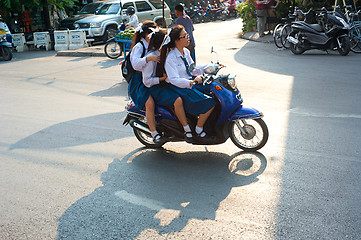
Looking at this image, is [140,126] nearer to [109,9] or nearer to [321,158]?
[321,158]

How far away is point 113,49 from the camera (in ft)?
51.9

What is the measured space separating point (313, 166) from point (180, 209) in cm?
180

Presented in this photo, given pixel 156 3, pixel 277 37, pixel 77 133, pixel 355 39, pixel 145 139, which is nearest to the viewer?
pixel 145 139

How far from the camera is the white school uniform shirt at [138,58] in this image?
5523mm

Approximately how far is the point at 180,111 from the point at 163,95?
0.29 meters

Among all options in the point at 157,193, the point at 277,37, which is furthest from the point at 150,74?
the point at 277,37

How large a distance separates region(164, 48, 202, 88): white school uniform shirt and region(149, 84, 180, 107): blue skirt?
0.41ft

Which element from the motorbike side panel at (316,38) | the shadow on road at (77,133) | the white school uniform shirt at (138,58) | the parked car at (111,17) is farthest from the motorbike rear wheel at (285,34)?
the white school uniform shirt at (138,58)

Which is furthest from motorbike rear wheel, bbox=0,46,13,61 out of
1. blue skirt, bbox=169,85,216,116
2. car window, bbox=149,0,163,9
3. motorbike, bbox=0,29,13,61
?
blue skirt, bbox=169,85,216,116

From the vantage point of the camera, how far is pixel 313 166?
5137 mm

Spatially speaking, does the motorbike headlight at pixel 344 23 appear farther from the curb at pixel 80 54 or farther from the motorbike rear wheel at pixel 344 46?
the curb at pixel 80 54

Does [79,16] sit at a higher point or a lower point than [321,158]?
higher

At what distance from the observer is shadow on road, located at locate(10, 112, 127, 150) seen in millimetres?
6605

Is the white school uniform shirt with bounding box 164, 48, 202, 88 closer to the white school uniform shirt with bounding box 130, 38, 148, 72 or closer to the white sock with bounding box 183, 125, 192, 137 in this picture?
the white school uniform shirt with bounding box 130, 38, 148, 72
